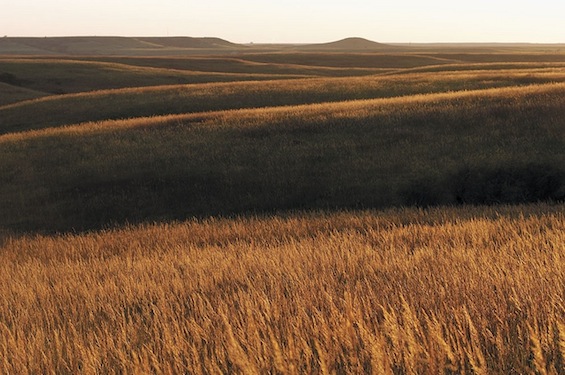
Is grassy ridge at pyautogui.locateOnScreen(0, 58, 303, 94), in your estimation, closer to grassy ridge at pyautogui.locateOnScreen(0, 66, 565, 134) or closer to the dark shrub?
grassy ridge at pyautogui.locateOnScreen(0, 66, 565, 134)

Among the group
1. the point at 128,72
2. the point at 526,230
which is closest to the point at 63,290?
the point at 526,230

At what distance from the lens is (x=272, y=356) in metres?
4.44

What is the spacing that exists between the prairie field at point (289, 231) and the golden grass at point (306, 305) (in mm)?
36

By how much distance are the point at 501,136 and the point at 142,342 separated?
1711cm

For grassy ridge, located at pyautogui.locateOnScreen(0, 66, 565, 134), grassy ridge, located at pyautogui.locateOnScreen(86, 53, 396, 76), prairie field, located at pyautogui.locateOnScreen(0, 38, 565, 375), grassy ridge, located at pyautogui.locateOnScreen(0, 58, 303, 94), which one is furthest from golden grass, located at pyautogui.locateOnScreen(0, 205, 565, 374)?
grassy ridge, located at pyautogui.locateOnScreen(86, 53, 396, 76)

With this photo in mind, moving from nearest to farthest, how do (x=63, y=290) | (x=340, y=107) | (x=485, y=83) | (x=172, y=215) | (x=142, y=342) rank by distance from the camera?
(x=142, y=342) < (x=63, y=290) < (x=172, y=215) < (x=340, y=107) < (x=485, y=83)

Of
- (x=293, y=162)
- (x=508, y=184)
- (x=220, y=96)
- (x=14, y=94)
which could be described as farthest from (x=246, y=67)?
(x=508, y=184)

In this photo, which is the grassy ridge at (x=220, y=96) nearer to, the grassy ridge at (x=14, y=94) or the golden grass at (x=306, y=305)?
the grassy ridge at (x=14, y=94)

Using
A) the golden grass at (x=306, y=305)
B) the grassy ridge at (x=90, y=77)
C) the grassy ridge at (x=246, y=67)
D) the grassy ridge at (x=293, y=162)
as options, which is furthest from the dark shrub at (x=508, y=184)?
the grassy ridge at (x=246, y=67)

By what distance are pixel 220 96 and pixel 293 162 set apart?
19.7 m

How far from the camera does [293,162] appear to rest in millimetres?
19703

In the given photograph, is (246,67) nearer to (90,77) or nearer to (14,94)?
(90,77)

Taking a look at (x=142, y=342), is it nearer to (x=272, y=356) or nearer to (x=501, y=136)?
(x=272, y=356)

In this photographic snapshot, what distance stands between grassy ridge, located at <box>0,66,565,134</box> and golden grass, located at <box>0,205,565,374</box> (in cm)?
2578
